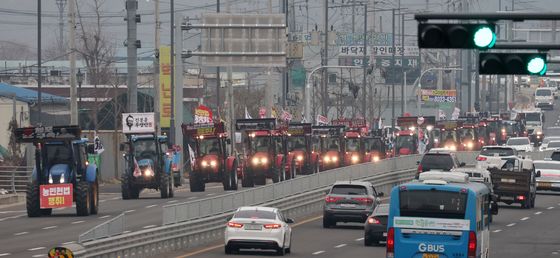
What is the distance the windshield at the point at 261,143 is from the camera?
66438mm

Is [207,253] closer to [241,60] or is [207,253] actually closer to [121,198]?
[121,198]

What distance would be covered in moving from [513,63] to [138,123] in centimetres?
4306

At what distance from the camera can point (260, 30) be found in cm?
6825

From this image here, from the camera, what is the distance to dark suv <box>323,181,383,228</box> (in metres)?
47.0

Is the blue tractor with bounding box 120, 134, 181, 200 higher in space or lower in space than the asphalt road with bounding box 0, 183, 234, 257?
higher

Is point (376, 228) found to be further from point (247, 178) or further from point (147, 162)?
point (247, 178)

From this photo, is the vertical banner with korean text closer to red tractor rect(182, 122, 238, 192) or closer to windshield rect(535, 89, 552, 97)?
red tractor rect(182, 122, 238, 192)

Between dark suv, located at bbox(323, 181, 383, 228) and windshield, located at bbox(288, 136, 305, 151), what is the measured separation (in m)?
25.5

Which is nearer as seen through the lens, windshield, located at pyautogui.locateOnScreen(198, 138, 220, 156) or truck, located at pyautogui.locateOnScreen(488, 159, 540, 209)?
truck, located at pyautogui.locateOnScreen(488, 159, 540, 209)

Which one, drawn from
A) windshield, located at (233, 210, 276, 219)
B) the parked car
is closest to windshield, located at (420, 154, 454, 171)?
the parked car

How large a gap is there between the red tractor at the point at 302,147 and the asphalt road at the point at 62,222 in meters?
10.5

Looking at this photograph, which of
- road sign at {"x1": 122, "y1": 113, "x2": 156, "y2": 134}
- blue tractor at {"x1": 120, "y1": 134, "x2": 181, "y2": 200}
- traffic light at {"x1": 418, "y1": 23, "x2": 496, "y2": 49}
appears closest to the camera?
traffic light at {"x1": 418, "y1": 23, "x2": 496, "y2": 49}

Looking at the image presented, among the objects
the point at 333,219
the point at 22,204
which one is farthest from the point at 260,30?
the point at 333,219

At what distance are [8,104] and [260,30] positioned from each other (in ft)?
98.4
